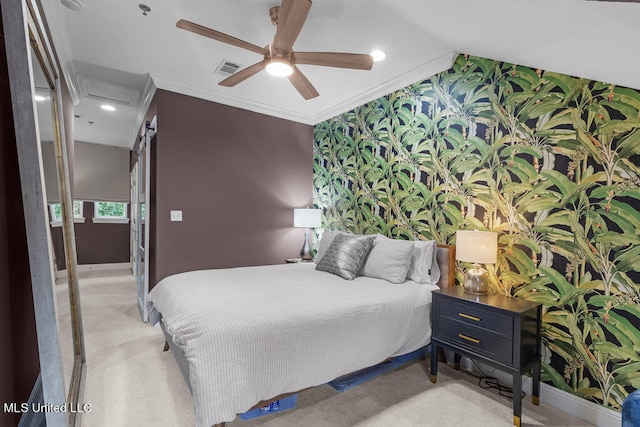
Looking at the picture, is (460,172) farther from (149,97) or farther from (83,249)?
(83,249)

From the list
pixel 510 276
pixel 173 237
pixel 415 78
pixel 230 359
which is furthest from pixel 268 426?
pixel 415 78

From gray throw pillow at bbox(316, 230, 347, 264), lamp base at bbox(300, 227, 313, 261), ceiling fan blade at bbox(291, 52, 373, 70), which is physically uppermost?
ceiling fan blade at bbox(291, 52, 373, 70)

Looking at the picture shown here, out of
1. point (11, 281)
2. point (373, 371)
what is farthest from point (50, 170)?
point (373, 371)

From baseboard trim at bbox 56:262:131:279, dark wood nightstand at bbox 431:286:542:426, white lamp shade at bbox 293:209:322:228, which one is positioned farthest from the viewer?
Answer: baseboard trim at bbox 56:262:131:279

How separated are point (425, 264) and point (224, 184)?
8.47ft

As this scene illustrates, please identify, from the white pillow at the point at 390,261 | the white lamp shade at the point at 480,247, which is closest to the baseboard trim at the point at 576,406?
the white lamp shade at the point at 480,247

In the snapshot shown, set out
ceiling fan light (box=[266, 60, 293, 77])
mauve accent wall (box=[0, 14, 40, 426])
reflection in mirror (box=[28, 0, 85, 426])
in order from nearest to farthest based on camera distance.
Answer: mauve accent wall (box=[0, 14, 40, 426]), reflection in mirror (box=[28, 0, 85, 426]), ceiling fan light (box=[266, 60, 293, 77])

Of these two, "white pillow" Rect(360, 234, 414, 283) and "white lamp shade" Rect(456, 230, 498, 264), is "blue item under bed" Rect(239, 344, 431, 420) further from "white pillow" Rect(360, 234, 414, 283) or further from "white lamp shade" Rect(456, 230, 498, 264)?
"white lamp shade" Rect(456, 230, 498, 264)

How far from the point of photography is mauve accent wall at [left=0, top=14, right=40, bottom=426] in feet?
4.28

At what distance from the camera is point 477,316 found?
2.22m

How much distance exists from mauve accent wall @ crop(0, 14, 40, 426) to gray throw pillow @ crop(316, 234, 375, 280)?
2.12 meters

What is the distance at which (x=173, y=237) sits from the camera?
362cm

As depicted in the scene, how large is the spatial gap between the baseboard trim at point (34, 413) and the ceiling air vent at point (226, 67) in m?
2.82

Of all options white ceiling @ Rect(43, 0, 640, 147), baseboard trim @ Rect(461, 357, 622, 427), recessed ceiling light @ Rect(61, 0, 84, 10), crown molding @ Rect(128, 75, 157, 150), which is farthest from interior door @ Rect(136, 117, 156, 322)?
baseboard trim @ Rect(461, 357, 622, 427)
